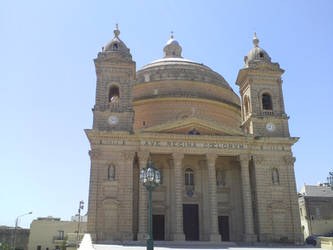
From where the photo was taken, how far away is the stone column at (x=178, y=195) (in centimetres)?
2806

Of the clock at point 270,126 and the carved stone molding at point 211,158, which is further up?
the clock at point 270,126

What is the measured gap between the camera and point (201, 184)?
A: 106 ft

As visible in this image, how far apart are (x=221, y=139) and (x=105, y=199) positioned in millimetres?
10557

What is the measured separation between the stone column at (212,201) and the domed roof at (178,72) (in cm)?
1173

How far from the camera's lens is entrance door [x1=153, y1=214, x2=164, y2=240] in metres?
30.4

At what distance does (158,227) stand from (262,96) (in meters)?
15.1

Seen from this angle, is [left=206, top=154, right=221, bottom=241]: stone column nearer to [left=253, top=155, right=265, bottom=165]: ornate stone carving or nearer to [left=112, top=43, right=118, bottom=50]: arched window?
[left=253, top=155, right=265, bottom=165]: ornate stone carving

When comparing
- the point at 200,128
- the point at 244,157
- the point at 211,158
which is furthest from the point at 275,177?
the point at 200,128

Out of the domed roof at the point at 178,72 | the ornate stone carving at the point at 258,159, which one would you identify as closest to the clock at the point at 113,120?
the domed roof at the point at 178,72

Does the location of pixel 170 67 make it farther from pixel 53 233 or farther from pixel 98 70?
pixel 53 233

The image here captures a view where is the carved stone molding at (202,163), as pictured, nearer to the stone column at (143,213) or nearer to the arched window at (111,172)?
the stone column at (143,213)

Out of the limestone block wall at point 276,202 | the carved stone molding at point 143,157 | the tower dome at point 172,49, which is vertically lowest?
the limestone block wall at point 276,202

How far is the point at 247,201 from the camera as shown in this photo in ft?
97.9

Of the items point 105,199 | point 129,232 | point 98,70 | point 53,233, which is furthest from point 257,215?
point 53,233
